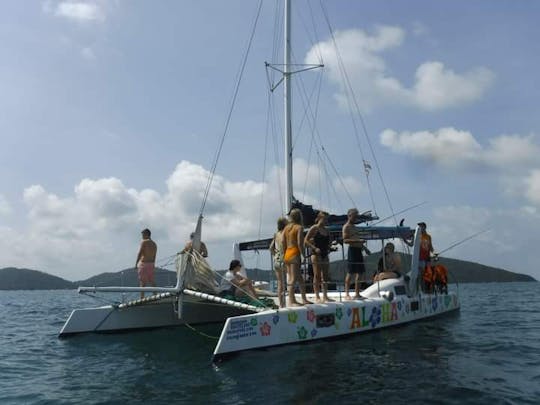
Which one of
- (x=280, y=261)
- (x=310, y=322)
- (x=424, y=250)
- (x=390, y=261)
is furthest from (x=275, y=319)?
(x=424, y=250)

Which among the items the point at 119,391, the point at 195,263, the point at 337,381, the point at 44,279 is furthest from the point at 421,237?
the point at 44,279

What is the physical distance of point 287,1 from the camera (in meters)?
16.3

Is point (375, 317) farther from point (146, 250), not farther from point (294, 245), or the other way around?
point (146, 250)

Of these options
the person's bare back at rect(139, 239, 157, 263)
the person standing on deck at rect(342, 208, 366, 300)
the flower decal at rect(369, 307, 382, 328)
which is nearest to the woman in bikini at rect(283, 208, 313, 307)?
the person standing on deck at rect(342, 208, 366, 300)

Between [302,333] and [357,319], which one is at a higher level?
[357,319]

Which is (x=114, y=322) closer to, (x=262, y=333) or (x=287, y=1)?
(x=262, y=333)

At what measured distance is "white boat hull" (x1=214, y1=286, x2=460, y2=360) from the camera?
8.26 meters

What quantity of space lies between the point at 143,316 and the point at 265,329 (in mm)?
4461

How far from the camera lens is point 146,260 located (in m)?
11.2

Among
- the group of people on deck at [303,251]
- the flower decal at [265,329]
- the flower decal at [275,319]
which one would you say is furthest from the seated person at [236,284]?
the flower decal at [265,329]

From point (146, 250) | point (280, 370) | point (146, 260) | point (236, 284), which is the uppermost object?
point (146, 250)

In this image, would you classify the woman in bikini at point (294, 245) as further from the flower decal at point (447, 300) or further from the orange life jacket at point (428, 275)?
the flower decal at point (447, 300)

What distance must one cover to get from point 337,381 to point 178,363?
9.60 ft

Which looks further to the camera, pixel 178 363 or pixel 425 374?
pixel 178 363
